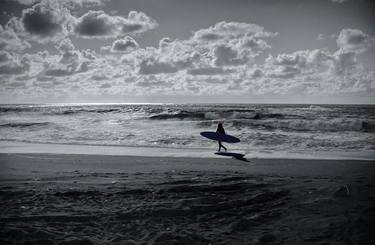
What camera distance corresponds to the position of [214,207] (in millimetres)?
5305

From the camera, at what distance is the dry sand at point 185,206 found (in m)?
4.13

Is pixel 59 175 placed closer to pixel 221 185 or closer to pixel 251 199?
pixel 221 185

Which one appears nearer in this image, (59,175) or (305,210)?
(305,210)

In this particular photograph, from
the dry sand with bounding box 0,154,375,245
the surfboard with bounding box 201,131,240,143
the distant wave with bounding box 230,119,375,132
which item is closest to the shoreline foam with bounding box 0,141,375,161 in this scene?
the surfboard with bounding box 201,131,240,143

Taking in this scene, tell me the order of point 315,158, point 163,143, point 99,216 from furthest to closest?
1. point 163,143
2. point 315,158
3. point 99,216

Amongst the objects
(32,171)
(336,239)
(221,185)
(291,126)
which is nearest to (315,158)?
(221,185)

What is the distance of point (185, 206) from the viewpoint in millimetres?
5328

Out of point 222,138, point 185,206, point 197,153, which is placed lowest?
point 197,153

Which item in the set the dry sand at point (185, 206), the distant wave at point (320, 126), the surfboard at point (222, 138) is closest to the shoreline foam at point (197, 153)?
the surfboard at point (222, 138)

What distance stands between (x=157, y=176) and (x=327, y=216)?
4.29 meters

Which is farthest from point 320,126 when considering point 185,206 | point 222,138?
point 185,206

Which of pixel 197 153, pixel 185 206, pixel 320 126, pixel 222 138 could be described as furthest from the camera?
pixel 320 126

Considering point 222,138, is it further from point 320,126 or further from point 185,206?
point 320,126

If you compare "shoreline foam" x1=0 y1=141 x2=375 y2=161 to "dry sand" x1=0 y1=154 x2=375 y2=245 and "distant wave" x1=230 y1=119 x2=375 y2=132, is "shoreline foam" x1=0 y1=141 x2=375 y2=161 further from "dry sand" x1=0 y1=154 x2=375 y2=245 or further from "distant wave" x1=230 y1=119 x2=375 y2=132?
"distant wave" x1=230 y1=119 x2=375 y2=132
